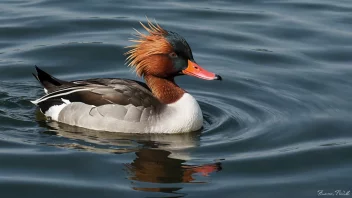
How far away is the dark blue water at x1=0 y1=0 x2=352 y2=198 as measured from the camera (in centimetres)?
1052

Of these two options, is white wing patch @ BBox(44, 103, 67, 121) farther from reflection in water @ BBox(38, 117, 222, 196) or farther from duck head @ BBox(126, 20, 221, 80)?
duck head @ BBox(126, 20, 221, 80)

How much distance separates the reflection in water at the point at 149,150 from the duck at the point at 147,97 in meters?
0.15

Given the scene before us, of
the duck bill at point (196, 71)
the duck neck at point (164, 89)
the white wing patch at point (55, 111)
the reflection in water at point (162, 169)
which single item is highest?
the duck bill at point (196, 71)

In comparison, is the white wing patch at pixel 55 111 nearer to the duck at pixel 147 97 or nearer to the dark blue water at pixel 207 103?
the duck at pixel 147 97

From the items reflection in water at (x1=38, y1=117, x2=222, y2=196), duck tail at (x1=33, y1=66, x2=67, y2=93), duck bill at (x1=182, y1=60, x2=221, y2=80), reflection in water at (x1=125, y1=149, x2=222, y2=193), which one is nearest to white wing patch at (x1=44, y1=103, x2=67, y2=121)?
reflection in water at (x1=38, y1=117, x2=222, y2=196)

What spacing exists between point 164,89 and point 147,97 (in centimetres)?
35

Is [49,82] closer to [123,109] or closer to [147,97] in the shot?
[123,109]

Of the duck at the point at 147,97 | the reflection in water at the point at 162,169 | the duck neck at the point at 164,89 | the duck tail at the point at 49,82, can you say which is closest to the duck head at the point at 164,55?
the duck at the point at 147,97

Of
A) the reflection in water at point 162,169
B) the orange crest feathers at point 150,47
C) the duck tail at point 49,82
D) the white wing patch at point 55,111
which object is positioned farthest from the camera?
the duck tail at point 49,82

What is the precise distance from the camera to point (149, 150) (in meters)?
11.6

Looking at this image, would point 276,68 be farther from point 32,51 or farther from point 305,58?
point 32,51

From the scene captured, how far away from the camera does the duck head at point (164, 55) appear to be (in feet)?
40.7

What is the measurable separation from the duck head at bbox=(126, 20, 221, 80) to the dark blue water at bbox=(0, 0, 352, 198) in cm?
99

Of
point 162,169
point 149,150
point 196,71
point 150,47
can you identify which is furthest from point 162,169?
point 150,47
